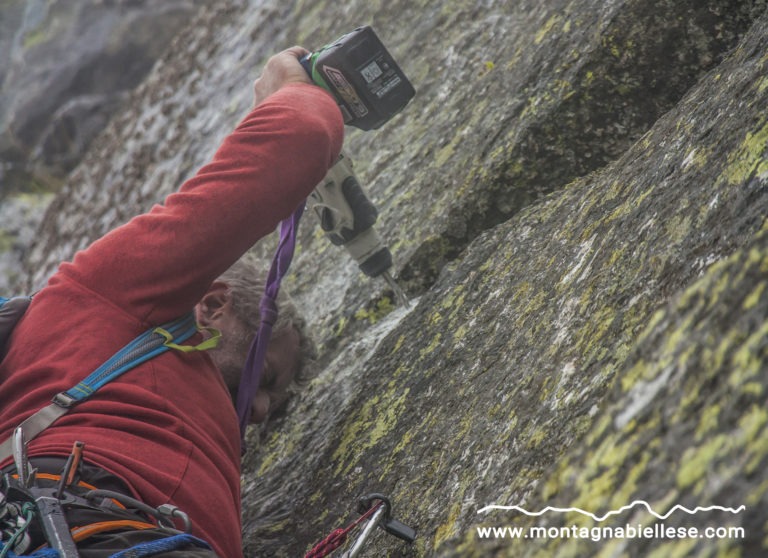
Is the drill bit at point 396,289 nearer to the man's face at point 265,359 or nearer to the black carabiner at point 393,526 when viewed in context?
the man's face at point 265,359

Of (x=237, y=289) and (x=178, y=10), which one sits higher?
(x=178, y=10)

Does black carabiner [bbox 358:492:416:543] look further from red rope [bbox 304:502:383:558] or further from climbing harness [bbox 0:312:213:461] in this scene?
climbing harness [bbox 0:312:213:461]

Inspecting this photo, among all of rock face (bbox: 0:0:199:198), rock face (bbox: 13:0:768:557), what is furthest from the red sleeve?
rock face (bbox: 0:0:199:198)

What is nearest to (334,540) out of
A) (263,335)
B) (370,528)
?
(370,528)

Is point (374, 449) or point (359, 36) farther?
point (359, 36)

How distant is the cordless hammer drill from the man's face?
1.88ft

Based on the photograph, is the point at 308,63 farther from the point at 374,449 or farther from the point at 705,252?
the point at 705,252

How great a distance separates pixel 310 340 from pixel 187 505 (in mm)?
1524

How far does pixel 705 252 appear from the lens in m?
1.70

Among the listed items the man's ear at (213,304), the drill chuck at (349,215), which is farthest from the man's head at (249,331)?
the drill chuck at (349,215)

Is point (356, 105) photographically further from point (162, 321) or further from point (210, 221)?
point (162, 321)

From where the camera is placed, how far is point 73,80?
53.0 ft

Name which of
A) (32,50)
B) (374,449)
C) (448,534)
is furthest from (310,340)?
(32,50)

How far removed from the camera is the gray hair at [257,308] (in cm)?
342
